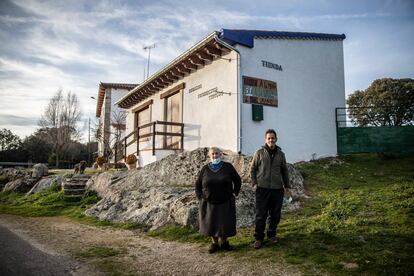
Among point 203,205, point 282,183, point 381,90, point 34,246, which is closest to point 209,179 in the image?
point 203,205

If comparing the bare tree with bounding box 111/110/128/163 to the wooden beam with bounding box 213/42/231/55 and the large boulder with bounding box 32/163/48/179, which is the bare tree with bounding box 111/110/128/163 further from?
the wooden beam with bounding box 213/42/231/55

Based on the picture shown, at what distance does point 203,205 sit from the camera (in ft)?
16.3

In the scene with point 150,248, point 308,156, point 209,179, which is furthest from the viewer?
point 308,156

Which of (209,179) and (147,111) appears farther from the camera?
(147,111)

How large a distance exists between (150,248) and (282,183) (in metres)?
2.57

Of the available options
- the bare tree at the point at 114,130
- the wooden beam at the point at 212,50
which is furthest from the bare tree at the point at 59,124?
the wooden beam at the point at 212,50

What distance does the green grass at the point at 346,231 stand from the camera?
3865 millimetres

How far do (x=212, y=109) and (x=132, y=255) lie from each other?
6847mm

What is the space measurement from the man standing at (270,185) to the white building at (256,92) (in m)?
4.61

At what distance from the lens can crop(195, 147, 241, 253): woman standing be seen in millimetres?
4754

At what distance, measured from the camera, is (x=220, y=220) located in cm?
475

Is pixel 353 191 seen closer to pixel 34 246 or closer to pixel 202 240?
pixel 202 240

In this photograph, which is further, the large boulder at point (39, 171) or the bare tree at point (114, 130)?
the bare tree at point (114, 130)

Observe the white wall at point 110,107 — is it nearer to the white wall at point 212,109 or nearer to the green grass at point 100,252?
the white wall at point 212,109
